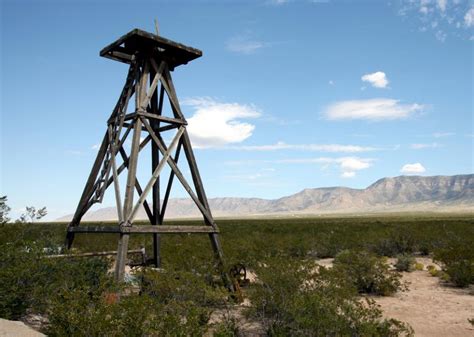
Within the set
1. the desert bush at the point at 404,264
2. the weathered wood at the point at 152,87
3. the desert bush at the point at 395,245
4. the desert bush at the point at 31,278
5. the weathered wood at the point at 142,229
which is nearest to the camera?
the desert bush at the point at 31,278

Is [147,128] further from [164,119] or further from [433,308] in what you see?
[433,308]

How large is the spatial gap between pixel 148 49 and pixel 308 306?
7.12 m

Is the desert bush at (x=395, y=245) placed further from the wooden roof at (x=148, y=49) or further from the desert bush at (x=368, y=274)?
the wooden roof at (x=148, y=49)

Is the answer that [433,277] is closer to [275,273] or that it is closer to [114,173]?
[275,273]

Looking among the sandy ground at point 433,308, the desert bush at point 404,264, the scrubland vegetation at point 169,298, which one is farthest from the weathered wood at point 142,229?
the desert bush at point 404,264

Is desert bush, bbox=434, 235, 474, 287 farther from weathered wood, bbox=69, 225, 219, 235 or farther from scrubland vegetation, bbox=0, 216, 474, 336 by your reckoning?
weathered wood, bbox=69, 225, 219, 235

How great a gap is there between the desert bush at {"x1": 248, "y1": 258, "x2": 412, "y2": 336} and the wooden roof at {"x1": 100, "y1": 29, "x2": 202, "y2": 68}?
18.7 ft

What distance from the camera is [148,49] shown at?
1000 centimetres

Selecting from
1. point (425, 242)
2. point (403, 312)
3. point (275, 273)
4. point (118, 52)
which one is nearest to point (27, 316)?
point (275, 273)

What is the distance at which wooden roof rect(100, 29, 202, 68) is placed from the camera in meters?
9.55

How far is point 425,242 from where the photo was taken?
2114 cm

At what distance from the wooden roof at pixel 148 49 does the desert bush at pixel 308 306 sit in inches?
225

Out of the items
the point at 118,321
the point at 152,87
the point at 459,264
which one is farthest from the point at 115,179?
the point at 459,264

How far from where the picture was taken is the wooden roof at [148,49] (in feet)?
31.3
